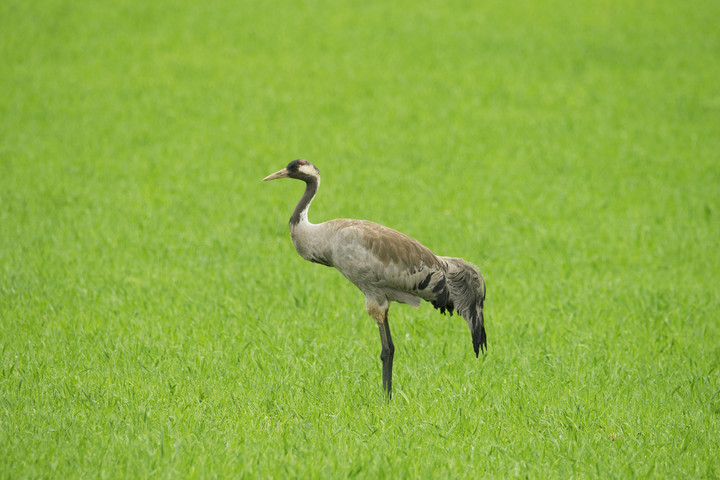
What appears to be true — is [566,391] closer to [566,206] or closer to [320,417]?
[320,417]

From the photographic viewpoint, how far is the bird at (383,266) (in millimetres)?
6062

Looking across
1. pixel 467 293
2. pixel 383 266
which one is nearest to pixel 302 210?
pixel 383 266

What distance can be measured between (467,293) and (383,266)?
93 centimetres

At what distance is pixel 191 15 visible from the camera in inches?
882

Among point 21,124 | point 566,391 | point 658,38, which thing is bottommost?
point 566,391

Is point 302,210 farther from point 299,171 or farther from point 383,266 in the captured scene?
point 383,266

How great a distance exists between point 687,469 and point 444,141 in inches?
440

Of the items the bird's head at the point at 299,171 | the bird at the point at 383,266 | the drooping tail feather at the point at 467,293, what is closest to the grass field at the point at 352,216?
the drooping tail feather at the point at 467,293

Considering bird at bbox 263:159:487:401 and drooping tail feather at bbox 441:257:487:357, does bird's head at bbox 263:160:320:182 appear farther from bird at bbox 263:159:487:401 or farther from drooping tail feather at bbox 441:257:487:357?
drooping tail feather at bbox 441:257:487:357

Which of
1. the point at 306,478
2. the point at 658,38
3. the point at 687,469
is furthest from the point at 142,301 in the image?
the point at 658,38

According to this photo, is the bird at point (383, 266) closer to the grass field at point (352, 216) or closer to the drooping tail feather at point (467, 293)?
the drooping tail feather at point (467, 293)

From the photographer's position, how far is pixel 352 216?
11.8 m

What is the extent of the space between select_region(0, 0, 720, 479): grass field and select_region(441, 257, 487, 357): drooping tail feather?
1.77ft

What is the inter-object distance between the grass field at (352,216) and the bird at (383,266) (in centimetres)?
66
